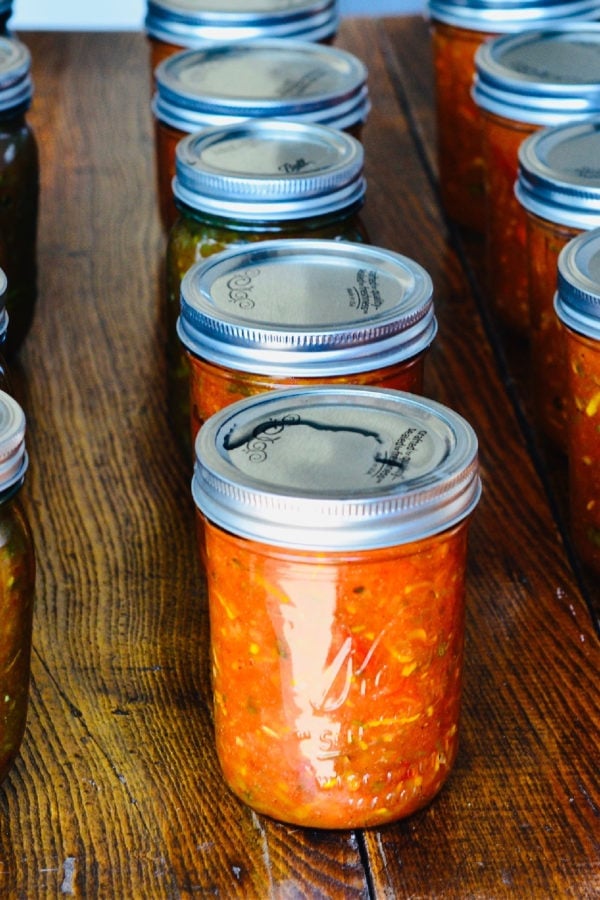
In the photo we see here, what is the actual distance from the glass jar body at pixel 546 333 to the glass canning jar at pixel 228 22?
50 cm

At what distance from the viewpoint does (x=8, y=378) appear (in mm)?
1037

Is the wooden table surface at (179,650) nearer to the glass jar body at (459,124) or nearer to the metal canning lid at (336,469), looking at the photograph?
the glass jar body at (459,124)

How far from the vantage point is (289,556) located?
0.80 metres

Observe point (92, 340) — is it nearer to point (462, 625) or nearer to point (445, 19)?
point (445, 19)

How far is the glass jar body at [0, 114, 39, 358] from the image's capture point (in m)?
1.33

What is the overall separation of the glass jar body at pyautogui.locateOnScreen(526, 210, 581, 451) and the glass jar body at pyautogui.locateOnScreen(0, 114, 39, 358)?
46 centimetres

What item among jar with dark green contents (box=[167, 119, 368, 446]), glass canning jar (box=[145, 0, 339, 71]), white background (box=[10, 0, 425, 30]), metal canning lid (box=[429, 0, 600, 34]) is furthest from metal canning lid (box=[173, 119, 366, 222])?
white background (box=[10, 0, 425, 30])

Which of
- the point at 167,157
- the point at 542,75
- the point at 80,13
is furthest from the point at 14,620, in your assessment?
the point at 80,13

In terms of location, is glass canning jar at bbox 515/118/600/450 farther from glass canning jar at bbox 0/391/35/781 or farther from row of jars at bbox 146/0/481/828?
glass canning jar at bbox 0/391/35/781

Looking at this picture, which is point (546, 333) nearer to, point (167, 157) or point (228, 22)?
point (167, 157)

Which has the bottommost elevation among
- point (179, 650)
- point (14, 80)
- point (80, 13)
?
point (80, 13)

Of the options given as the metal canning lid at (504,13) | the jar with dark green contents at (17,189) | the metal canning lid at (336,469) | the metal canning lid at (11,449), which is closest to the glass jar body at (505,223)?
the metal canning lid at (504,13)

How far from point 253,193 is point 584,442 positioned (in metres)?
0.32

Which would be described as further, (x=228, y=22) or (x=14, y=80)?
(x=228, y=22)
